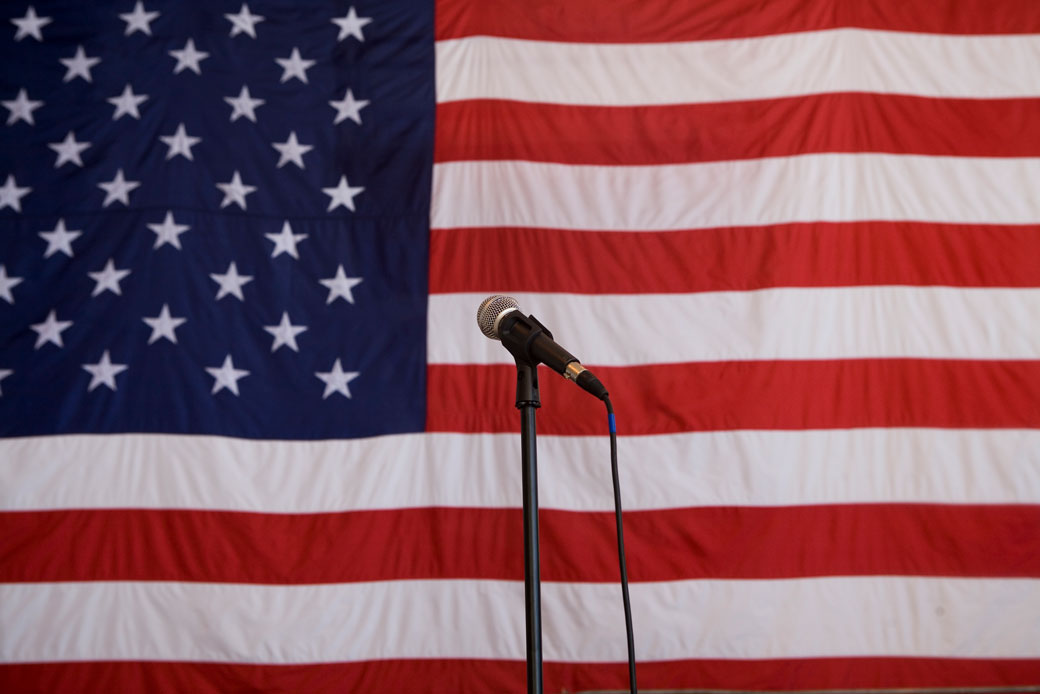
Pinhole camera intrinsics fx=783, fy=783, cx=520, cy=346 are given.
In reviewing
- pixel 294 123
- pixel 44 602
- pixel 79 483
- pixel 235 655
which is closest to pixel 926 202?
pixel 294 123

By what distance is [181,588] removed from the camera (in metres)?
2.33

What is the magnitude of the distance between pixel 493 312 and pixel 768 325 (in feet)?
4.48

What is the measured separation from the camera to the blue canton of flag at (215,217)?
7.98 feet

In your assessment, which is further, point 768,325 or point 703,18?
point 703,18

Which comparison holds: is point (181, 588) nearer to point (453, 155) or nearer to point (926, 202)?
point (453, 155)

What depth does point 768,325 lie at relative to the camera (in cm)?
242

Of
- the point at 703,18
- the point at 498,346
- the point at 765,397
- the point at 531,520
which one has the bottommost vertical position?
the point at 531,520

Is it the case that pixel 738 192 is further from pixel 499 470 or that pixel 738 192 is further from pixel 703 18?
pixel 499 470

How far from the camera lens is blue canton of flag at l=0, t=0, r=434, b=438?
243 cm

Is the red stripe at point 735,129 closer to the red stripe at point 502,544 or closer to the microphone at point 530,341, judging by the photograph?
the red stripe at point 502,544

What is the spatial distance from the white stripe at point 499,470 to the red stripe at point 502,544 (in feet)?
0.14

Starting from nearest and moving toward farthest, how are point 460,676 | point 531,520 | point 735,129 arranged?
point 531,520 < point 460,676 < point 735,129

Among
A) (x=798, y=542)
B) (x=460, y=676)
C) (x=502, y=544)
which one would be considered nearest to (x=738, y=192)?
(x=798, y=542)

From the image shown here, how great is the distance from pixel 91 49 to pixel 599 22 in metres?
1.70
